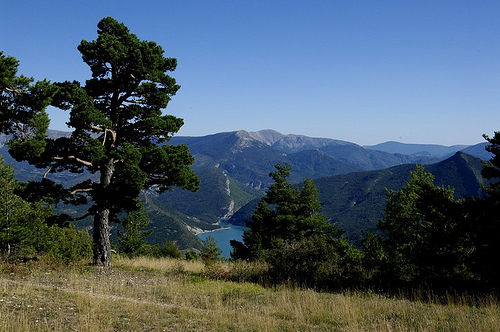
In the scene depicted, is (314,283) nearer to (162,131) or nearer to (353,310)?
(353,310)

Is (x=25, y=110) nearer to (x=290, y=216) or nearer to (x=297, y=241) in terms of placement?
(x=297, y=241)

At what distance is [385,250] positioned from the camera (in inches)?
1142

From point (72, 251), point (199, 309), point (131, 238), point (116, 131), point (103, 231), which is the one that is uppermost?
point (116, 131)

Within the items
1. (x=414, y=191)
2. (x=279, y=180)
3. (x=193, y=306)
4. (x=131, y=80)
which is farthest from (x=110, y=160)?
(x=279, y=180)

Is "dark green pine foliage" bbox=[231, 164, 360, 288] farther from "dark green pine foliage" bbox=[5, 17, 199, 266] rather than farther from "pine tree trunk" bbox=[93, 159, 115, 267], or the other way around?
"pine tree trunk" bbox=[93, 159, 115, 267]

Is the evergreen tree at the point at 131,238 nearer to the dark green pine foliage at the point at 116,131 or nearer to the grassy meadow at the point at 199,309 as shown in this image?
the dark green pine foliage at the point at 116,131

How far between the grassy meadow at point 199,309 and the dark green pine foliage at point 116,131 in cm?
376

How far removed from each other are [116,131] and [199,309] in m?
10.6

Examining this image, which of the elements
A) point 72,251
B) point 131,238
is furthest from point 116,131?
point 131,238

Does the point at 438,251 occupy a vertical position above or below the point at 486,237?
below

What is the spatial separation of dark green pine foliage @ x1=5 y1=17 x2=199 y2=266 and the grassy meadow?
376 cm

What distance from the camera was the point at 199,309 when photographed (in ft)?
28.7

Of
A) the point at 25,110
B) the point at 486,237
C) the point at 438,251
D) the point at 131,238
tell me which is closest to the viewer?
the point at 25,110

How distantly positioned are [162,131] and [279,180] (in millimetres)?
26867
